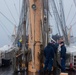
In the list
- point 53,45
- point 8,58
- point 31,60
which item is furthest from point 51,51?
point 8,58

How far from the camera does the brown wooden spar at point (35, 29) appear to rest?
10.4 meters

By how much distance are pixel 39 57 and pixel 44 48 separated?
39 centimetres

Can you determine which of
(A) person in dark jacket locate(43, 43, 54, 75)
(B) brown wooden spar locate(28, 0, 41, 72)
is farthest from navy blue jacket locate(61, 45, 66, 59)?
(B) brown wooden spar locate(28, 0, 41, 72)

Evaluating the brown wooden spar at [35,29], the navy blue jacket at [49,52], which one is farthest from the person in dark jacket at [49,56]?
the brown wooden spar at [35,29]

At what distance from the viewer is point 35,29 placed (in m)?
10.4

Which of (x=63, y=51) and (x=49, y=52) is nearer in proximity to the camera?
(x=49, y=52)

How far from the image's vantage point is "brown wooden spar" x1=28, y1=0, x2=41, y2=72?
10352 millimetres

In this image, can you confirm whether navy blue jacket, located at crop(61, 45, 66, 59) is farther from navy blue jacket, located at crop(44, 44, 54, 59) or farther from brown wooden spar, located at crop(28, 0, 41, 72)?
brown wooden spar, located at crop(28, 0, 41, 72)

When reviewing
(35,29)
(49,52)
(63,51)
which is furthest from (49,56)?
(35,29)

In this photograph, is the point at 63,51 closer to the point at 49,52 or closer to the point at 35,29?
the point at 49,52

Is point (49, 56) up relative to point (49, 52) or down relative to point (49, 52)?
down

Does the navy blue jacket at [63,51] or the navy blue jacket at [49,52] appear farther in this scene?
the navy blue jacket at [63,51]

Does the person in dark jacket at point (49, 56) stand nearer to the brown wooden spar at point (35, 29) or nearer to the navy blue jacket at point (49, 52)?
the navy blue jacket at point (49, 52)

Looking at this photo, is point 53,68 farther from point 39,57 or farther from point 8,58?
point 8,58
